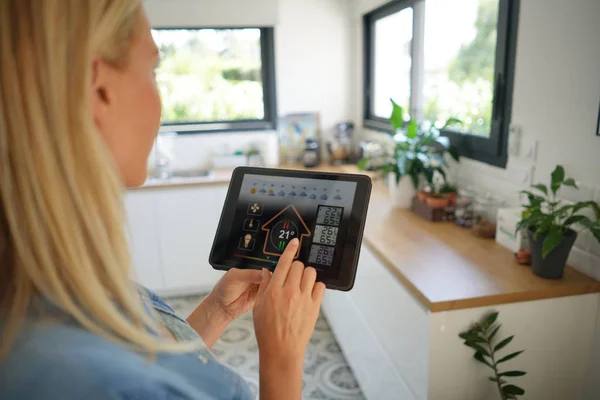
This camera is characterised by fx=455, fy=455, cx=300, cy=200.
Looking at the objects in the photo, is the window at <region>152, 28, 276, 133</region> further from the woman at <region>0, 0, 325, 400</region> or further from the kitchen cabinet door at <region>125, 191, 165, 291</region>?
the woman at <region>0, 0, 325, 400</region>

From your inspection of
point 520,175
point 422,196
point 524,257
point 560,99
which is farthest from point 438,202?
point 560,99

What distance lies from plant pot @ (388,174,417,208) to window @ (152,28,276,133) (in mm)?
1346

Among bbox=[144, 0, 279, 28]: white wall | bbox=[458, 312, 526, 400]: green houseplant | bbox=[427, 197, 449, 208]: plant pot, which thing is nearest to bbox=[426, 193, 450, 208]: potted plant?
bbox=[427, 197, 449, 208]: plant pot

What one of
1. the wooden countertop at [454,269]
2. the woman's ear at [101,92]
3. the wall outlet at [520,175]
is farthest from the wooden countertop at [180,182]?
the woman's ear at [101,92]

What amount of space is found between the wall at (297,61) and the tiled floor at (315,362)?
3.89ft

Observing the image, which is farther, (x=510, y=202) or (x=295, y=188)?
(x=510, y=202)

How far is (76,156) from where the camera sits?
43cm

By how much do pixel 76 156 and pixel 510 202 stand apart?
63.7 inches

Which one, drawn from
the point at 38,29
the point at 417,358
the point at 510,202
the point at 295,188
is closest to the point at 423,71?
the point at 510,202

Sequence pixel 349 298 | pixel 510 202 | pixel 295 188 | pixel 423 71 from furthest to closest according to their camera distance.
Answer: pixel 423 71 < pixel 349 298 < pixel 510 202 < pixel 295 188

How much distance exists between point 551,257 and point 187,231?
2030mm

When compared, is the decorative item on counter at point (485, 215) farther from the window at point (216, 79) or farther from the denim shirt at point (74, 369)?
the window at point (216, 79)

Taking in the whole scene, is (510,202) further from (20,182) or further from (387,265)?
(20,182)

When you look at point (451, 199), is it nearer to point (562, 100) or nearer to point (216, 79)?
point (562, 100)
